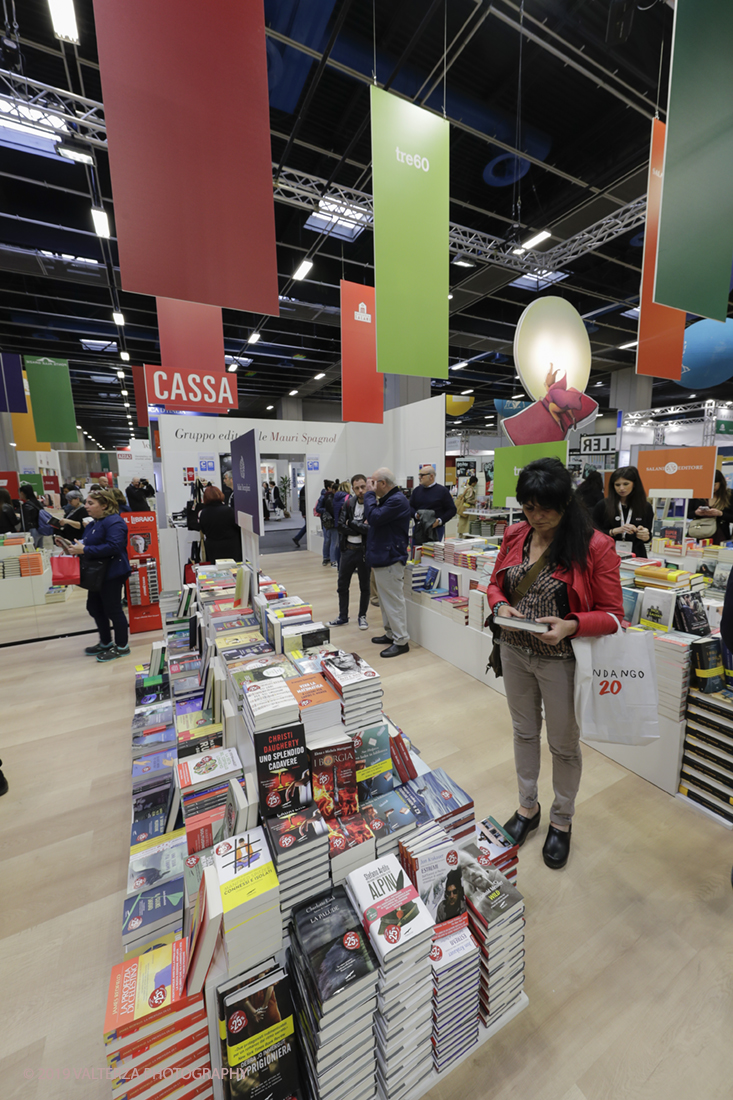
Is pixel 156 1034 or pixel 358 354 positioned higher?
pixel 358 354

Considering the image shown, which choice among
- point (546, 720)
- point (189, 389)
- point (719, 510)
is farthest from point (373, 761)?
point (189, 389)

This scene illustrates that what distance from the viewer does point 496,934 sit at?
1298mm

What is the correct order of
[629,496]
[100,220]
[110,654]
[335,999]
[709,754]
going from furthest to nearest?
[100,220]
[110,654]
[629,496]
[709,754]
[335,999]

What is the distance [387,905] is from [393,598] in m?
3.23

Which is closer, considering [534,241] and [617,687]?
[617,687]

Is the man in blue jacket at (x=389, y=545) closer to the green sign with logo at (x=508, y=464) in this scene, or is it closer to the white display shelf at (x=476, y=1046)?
the green sign with logo at (x=508, y=464)

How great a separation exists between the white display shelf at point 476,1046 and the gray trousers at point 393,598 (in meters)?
2.94

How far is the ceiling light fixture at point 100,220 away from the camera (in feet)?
16.9

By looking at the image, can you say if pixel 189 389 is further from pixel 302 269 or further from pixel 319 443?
pixel 319 443

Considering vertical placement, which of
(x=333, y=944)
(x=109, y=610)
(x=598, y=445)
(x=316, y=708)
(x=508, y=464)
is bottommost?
(x=109, y=610)

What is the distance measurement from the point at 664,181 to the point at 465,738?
343 cm

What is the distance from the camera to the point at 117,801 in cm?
245

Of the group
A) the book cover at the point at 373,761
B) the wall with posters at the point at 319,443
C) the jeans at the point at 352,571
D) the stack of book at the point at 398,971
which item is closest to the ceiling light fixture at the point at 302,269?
the wall with posters at the point at 319,443

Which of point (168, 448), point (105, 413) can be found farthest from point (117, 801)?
point (105, 413)
